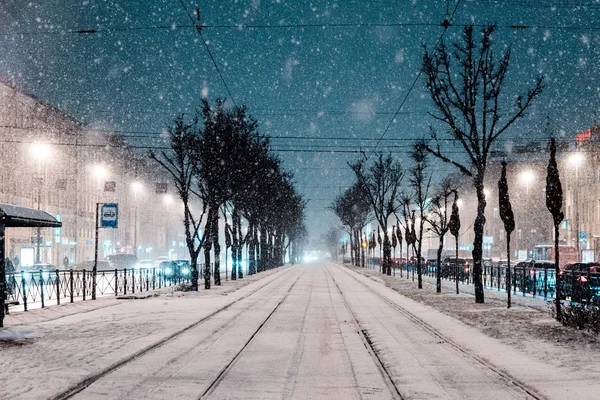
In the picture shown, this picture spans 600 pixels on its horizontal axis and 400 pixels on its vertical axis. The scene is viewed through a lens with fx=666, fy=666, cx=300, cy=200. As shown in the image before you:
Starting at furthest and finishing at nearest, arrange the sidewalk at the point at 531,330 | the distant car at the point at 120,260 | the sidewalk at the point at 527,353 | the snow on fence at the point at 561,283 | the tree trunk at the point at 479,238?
1. the distant car at the point at 120,260
2. the tree trunk at the point at 479,238
3. the snow on fence at the point at 561,283
4. the sidewalk at the point at 531,330
5. the sidewalk at the point at 527,353

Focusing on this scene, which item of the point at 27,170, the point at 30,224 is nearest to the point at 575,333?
the point at 30,224

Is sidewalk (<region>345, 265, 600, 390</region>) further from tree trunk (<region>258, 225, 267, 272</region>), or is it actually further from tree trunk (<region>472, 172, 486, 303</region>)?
tree trunk (<region>258, 225, 267, 272</region>)

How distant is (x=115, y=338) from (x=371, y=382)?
21.8 ft

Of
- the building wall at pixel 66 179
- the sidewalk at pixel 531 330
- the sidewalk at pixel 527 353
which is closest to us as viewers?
the sidewalk at pixel 527 353

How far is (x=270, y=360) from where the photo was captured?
1084 cm

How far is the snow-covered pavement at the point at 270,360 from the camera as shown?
27.7ft

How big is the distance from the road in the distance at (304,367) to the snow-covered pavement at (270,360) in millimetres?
17

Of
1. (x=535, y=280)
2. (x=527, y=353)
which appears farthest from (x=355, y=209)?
(x=527, y=353)

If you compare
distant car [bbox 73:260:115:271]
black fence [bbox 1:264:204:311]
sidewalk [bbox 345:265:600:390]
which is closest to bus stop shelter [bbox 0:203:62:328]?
black fence [bbox 1:264:204:311]

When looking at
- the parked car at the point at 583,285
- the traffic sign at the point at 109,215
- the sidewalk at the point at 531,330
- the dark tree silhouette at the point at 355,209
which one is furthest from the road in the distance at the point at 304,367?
the dark tree silhouette at the point at 355,209

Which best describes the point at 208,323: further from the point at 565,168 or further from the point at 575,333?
the point at 565,168

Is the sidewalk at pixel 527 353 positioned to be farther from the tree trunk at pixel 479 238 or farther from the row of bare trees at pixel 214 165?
the row of bare trees at pixel 214 165

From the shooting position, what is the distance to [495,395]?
26.8 feet

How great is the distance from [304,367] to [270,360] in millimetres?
881
